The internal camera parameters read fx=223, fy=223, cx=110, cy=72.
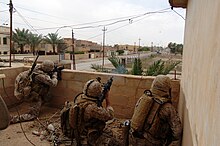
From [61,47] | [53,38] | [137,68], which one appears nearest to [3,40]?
[61,47]

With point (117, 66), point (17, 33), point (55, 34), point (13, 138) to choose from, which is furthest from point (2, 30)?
point (13, 138)

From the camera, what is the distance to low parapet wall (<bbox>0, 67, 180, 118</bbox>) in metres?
4.15

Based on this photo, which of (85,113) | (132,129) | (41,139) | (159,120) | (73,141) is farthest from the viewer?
(41,139)

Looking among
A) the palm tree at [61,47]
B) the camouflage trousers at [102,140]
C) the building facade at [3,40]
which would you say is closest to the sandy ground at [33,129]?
the camouflage trousers at [102,140]

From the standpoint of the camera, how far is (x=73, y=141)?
10.6 feet

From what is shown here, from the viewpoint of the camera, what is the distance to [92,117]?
2898 mm

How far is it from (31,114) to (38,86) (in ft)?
1.83

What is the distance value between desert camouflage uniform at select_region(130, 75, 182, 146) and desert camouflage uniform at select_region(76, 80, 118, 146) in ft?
1.72

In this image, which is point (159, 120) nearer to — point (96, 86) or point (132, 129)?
point (132, 129)

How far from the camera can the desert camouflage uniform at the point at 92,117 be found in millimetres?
2854

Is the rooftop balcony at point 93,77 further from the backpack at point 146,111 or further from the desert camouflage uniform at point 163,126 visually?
the backpack at point 146,111

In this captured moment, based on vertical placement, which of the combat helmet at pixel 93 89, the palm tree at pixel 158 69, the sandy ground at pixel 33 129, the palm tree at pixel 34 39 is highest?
the palm tree at pixel 34 39

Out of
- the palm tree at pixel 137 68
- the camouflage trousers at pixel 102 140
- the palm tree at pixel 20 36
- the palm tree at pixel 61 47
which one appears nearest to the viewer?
the camouflage trousers at pixel 102 140

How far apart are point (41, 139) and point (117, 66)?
12.1 feet
